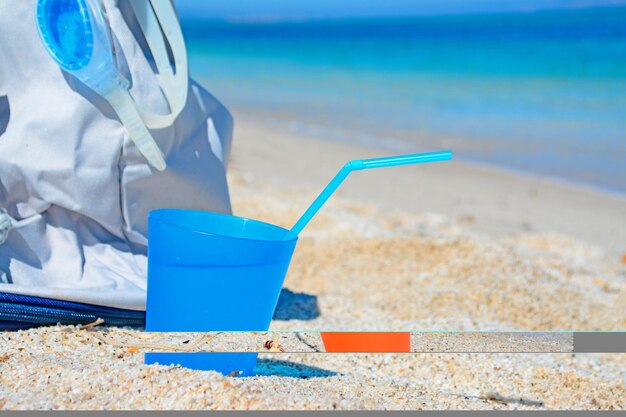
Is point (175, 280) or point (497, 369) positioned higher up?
point (175, 280)

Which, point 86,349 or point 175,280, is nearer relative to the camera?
point 175,280

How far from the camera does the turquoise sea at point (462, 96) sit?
7613 millimetres

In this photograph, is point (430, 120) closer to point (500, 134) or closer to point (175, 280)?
point (500, 134)

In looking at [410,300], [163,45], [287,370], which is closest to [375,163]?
[287,370]

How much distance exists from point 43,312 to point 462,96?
953cm

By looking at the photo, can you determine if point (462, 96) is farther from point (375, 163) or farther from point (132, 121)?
point (375, 163)

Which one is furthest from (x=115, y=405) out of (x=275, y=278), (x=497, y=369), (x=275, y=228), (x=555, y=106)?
(x=555, y=106)

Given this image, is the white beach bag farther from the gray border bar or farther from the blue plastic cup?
the gray border bar

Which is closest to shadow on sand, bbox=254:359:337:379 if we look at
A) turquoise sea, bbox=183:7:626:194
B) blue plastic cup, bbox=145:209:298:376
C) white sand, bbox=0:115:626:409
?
white sand, bbox=0:115:626:409

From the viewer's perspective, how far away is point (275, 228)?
2.11 metres

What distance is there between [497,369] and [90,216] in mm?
1253

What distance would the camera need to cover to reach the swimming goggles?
7.41 feet

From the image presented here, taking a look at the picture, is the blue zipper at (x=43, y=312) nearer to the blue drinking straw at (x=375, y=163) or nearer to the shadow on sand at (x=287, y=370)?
the shadow on sand at (x=287, y=370)

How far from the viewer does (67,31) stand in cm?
228
